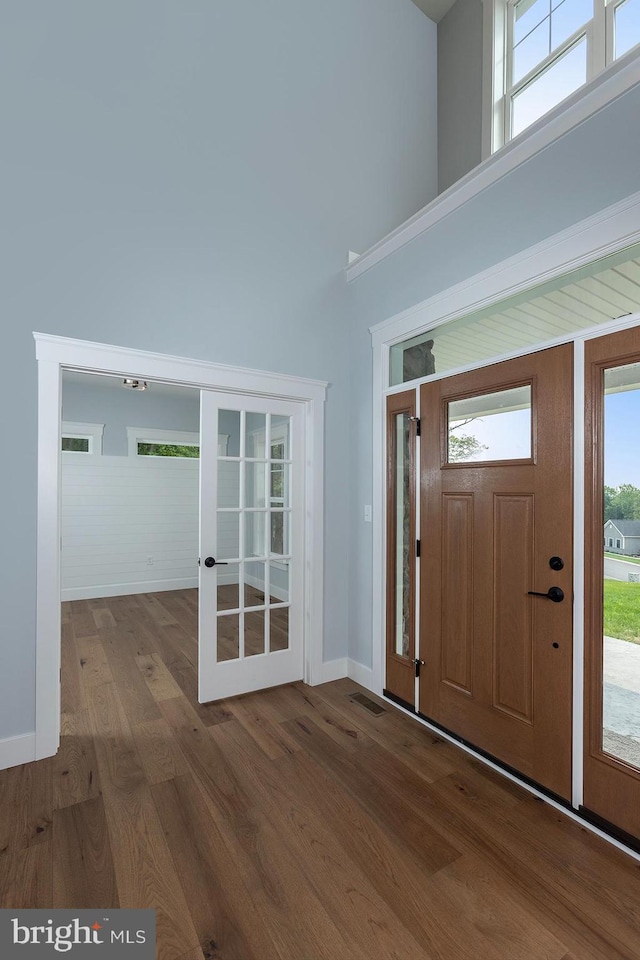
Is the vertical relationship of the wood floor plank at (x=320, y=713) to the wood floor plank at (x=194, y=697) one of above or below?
above

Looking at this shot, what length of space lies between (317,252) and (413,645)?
2.79 m

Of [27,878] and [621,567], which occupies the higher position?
[621,567]

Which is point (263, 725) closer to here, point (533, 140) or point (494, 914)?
point (494, 914)

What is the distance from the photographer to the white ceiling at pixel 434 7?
393 centimetres

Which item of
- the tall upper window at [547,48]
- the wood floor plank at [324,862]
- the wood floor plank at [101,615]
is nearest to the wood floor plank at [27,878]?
the wood floor plank at [324,862]

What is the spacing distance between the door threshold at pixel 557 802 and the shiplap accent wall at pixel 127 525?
441 centimetres

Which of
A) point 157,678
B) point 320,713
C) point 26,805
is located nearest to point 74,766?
point 26,805

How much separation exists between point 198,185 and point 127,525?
4.60 meters

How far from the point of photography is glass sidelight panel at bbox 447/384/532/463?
2.22 m

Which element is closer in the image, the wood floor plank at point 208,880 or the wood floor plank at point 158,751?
the wood floor plank at point 208,880

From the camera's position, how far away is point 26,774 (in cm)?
226

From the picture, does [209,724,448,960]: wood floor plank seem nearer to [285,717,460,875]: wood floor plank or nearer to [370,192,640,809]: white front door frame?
[285,717,460,875]: wood floor plank

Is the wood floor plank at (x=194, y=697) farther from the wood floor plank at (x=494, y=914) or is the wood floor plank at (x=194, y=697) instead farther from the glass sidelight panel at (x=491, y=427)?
the glass sidelight panel at (x=491, y=427)

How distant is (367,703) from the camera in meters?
3.01
